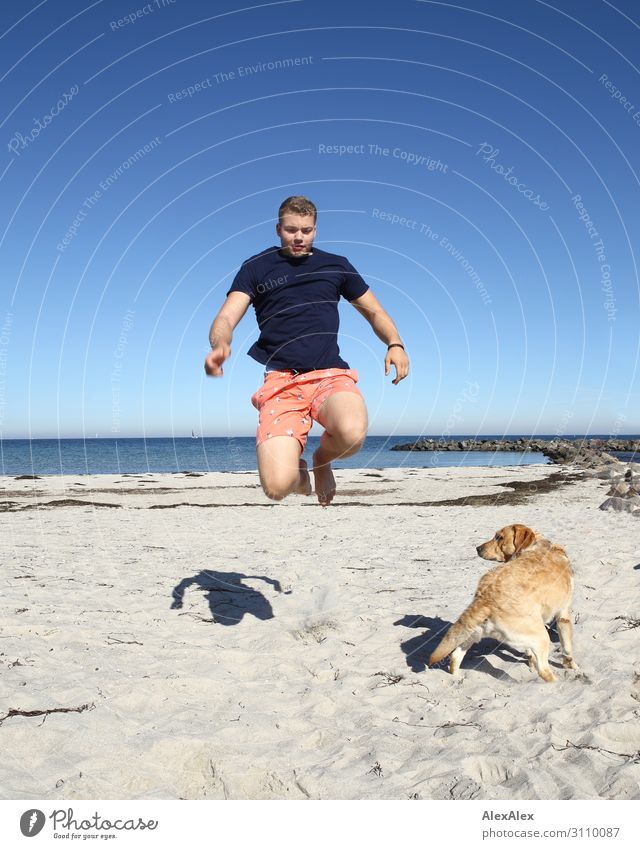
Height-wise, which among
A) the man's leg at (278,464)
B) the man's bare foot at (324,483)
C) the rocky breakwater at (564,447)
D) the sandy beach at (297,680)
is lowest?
the rocky breakwater at (564,447)

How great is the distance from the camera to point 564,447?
53844 millimetres

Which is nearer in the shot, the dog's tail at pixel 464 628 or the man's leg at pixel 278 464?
the dog's tail at pixel 464 628

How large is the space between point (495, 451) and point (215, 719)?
74.5 meters

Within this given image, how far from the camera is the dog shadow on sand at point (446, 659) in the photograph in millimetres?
5945

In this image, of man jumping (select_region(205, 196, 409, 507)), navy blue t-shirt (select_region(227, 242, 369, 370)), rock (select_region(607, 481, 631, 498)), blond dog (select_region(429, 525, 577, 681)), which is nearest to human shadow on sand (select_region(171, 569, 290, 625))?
man jumping (select_region(205, 196, 409, 507))

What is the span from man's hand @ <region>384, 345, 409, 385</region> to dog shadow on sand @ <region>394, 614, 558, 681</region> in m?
2.68

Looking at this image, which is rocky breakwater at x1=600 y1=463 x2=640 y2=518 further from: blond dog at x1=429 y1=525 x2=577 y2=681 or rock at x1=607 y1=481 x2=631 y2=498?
blond dog at x1=429 y1=525 x2=577 y2=681

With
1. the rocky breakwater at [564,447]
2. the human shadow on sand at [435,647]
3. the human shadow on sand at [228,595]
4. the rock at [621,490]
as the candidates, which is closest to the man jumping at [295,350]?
the human shadow on sand at [435,647]

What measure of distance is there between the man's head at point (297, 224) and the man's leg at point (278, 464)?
72.7 inches

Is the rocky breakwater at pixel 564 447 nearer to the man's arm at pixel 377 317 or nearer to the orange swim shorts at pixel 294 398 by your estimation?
the man's arm at pixel 377 317
